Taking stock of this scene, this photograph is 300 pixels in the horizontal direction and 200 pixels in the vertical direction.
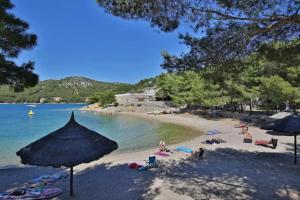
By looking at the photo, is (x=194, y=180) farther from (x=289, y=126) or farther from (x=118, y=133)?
(x=118, y=133)

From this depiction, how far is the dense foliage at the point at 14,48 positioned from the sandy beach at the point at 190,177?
391 centimetres

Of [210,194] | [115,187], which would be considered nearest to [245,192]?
[210,194]

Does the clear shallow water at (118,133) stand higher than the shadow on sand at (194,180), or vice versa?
the shadow on sand at (194,180)

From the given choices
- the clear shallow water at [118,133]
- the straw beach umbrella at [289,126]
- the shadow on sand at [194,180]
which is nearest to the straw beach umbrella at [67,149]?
the shadow on sand at [194,180]

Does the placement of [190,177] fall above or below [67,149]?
below

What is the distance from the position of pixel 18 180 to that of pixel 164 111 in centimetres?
4293

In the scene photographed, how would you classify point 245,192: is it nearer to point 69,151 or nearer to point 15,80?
point 69,151

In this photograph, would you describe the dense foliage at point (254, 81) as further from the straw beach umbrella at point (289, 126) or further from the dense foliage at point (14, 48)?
the dense foliage at point (14, 48)

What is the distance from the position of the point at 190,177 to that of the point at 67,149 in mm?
5098

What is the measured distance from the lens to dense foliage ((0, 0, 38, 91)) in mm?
8312

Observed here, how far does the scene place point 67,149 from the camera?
7.79 meters

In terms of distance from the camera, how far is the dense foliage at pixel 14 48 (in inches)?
327

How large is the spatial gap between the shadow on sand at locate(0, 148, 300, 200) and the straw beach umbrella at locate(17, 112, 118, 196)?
5.78 ft

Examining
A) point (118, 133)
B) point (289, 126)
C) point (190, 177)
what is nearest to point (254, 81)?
point (118, 133)
